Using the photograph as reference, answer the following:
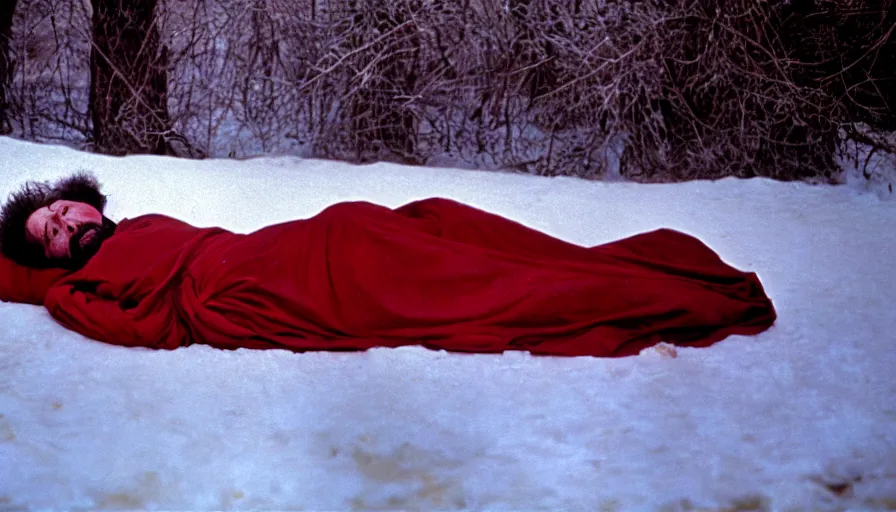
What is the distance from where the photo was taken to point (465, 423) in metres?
1.97

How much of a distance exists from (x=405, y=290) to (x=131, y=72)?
3096mm

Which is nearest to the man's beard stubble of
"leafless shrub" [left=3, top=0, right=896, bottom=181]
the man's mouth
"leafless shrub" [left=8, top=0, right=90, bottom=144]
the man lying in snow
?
the man's mouth

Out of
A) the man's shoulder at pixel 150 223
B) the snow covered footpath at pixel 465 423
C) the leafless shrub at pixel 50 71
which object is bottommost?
the snow covered footpath at pixel 465 423

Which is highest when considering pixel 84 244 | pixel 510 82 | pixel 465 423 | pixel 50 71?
pixel 510 82

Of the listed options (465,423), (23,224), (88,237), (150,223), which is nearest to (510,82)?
(150,223)

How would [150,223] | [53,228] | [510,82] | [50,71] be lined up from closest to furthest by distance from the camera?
[53,228]
[150,223]
[510,82]
[50,71]

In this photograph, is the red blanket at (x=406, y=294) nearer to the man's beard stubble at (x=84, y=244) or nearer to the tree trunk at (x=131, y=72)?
the man's beard stubble at (x=84, y=244)

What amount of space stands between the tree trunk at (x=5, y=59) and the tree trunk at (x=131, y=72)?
1.46ft

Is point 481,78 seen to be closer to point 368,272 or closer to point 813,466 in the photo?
point 368,272

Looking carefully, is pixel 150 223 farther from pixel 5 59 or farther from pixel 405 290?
pixel 5 59

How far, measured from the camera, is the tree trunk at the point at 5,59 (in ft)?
16.0

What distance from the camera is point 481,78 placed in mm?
4836

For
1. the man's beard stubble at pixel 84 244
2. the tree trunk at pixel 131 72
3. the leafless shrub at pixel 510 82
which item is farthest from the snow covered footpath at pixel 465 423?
the tree trunk at pixel 131 72

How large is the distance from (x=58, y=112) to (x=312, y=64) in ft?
4.70
